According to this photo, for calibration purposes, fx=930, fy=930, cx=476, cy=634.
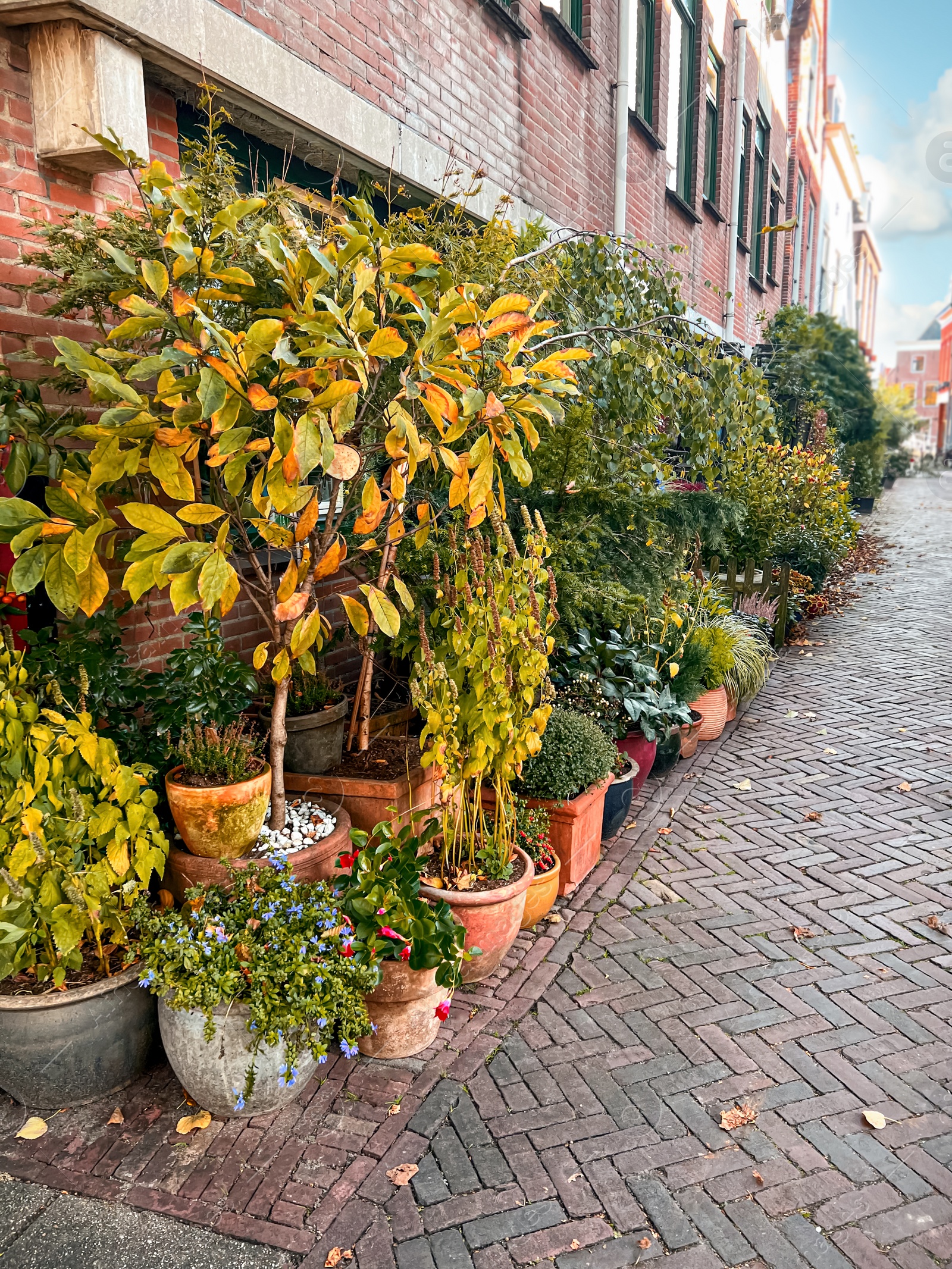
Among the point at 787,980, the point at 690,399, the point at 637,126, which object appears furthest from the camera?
the point at 637,126

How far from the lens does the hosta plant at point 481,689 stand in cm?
348

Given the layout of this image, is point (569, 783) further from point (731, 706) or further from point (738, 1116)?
point (731, 706)

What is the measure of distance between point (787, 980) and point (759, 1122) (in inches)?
34.9

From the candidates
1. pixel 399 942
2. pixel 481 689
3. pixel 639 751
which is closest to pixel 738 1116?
pixel 399 942

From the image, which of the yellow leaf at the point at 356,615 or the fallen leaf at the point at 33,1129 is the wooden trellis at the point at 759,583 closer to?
the yellow leaf at the point at 356,615

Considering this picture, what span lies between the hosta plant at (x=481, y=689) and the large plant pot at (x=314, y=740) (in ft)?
1.70

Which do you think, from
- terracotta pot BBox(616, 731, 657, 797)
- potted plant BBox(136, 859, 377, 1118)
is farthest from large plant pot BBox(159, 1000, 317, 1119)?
terracotta pot BBox(616, 731, 657, 797)

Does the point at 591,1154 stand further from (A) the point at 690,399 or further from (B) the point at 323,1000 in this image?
(A) the point at 690,399

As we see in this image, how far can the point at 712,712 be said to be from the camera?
6.58 m

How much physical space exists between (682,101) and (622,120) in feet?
13.7

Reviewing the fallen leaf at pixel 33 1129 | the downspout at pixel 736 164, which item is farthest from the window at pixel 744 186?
the fallen leaf at pixel 33 1129

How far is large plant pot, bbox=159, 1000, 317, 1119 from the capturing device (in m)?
2.75

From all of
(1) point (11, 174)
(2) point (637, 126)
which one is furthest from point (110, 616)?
(2) point (637, 126)

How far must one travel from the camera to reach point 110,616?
131 inches
